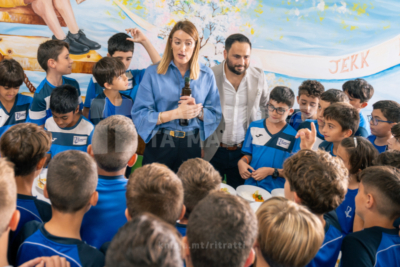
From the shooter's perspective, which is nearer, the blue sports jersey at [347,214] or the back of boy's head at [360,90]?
the blue sports jersey at [347,214]

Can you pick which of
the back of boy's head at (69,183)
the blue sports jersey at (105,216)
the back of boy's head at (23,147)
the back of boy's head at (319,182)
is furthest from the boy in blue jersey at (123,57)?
the back of boy's head at (319,182)

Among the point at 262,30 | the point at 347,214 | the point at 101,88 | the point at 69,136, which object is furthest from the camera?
the point at 262,30

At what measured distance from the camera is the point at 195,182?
1.31 metres

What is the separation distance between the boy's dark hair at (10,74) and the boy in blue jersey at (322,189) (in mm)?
2418

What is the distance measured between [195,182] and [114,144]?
48 centimetres

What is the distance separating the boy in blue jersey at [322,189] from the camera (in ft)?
4.11

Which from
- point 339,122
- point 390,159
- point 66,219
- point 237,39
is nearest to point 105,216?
point 66,219

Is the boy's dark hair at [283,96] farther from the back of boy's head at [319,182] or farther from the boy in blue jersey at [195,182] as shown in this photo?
the boy in blue jersey at [195,182]

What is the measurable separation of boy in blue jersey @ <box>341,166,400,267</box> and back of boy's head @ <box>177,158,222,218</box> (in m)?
0.64

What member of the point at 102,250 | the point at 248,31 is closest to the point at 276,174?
the point at 102,250

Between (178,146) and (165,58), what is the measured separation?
0.70 metres

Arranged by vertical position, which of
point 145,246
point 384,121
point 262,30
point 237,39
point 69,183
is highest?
point 262,30

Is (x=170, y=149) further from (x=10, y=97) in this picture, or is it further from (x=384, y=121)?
(x=384, y=121)

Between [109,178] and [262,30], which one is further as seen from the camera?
[262,30]
